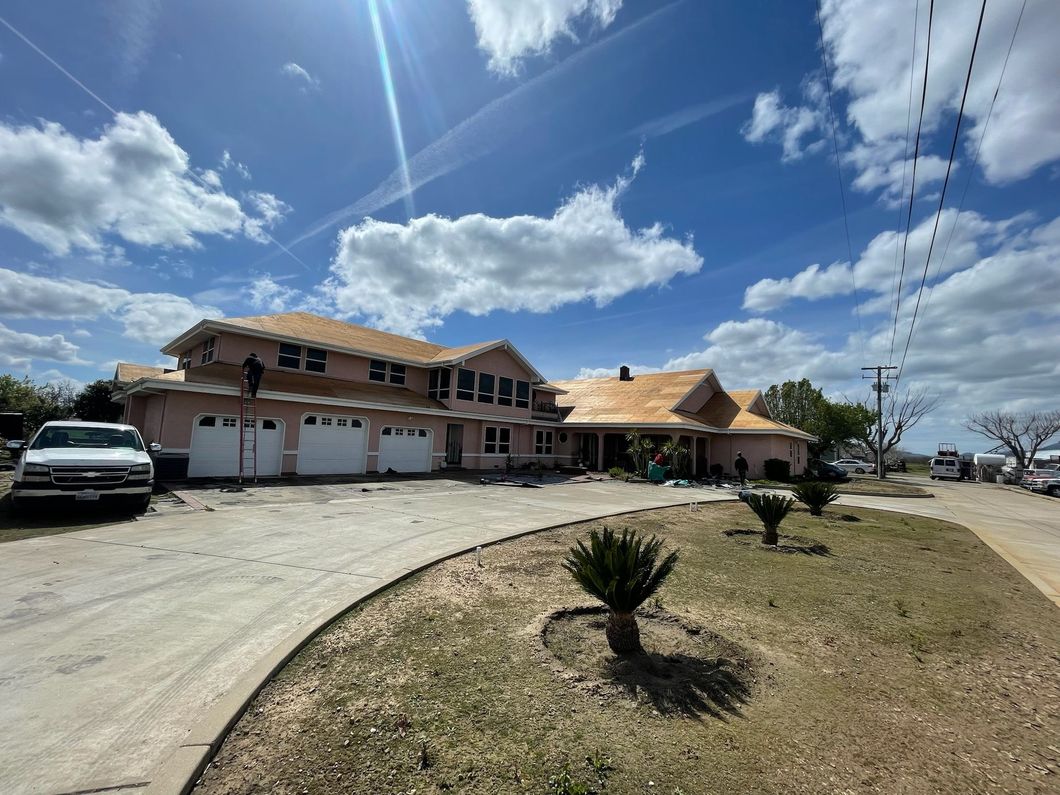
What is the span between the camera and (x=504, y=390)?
89.5ft

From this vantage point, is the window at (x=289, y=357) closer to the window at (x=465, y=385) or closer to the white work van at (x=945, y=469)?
the window at (x=465, y=385)

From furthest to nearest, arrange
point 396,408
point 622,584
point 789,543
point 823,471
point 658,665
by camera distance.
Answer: point 823,471
point 396,408
point 789,543
point 622,584
point 658,665

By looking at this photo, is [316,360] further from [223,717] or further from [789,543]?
[223,717]

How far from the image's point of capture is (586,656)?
171 inches

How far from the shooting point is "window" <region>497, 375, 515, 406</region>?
2681cm

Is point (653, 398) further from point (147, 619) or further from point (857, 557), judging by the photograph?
point (147, 619)

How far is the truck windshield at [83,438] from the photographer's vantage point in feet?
32.2

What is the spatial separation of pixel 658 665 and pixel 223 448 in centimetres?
1709

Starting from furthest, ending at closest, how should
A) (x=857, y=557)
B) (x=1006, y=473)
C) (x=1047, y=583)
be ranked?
(x=1006, y=473) → (x=857, y=557) → (x=1047, y=583)

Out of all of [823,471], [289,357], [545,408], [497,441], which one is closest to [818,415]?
[823,471]

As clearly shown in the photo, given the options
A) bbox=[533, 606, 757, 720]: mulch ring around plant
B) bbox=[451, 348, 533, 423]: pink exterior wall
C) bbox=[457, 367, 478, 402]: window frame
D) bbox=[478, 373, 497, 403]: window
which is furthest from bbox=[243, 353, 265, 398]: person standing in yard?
bbox=[533, 606, 757, 720]: mulch ring around plant

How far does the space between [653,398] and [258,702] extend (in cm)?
2862

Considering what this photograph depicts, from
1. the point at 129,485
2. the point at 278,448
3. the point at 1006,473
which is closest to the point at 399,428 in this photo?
the point at 278,448

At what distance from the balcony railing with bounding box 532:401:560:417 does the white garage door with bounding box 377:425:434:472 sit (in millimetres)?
8680
